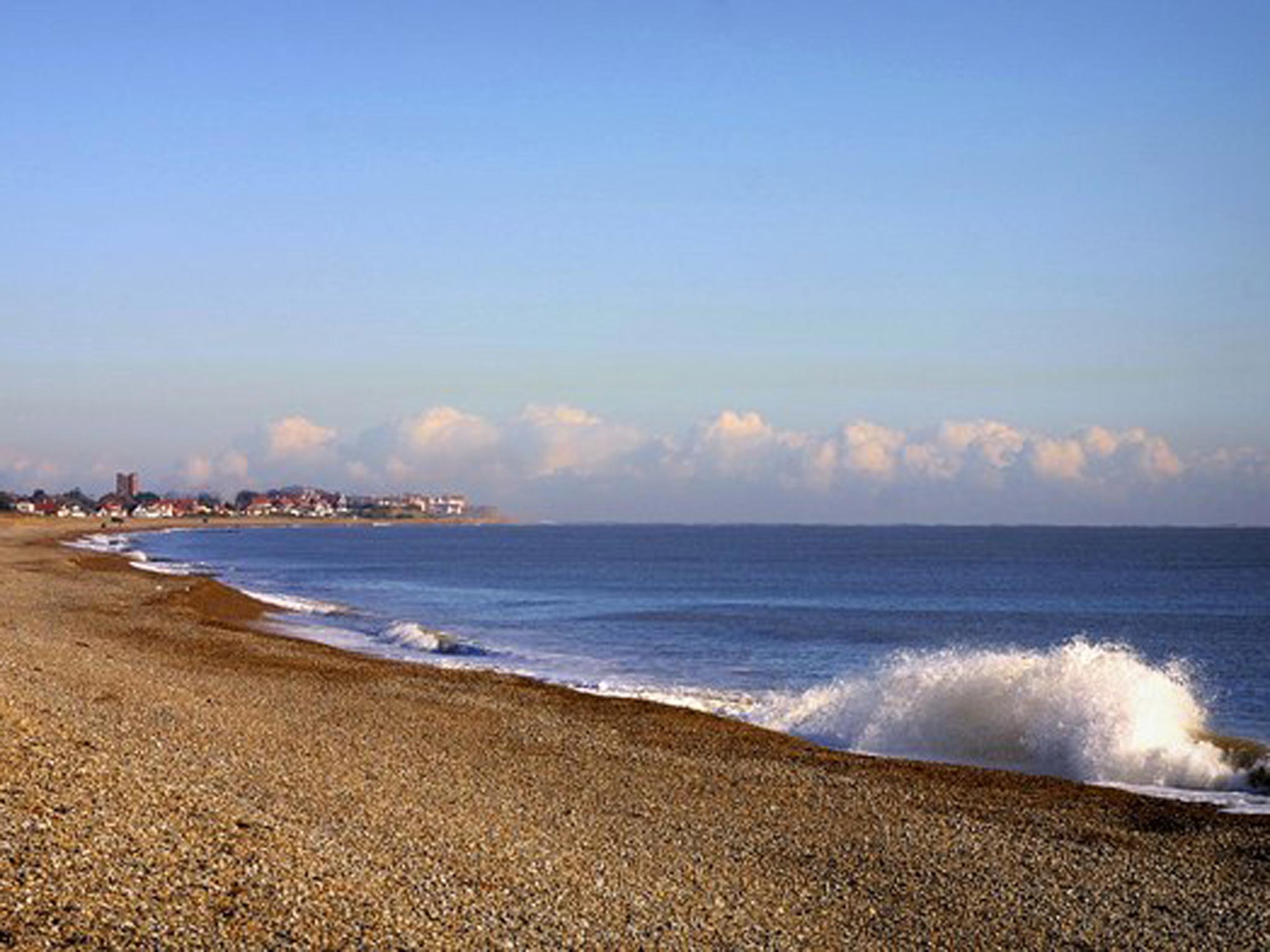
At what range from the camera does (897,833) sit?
49.3 feet

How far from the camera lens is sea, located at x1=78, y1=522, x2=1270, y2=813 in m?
23.2

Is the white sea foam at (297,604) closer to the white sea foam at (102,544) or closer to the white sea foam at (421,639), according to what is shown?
the white sea foam at (421,639)

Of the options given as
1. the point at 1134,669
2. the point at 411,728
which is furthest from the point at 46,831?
the point at 1134,669

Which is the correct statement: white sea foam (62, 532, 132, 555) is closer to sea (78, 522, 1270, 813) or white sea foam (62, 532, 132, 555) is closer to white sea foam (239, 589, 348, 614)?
sea (78, 522, 1270, 813)

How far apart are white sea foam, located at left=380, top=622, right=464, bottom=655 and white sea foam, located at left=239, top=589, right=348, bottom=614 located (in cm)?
871

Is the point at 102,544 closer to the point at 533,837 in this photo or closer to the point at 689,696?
the point at 689,696

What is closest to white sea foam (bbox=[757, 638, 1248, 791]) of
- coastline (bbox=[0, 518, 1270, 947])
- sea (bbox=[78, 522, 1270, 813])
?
sea (bbox=[78, 522, 1270, 813])

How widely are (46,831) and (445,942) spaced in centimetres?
355

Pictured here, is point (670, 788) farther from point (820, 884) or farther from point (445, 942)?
point (445, 942)

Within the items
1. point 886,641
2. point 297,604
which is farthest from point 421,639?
point 886,641

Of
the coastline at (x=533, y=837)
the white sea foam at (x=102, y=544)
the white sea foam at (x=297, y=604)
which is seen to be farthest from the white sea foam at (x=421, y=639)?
the white sea foam at (x=102, y=544)

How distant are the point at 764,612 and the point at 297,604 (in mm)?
20732

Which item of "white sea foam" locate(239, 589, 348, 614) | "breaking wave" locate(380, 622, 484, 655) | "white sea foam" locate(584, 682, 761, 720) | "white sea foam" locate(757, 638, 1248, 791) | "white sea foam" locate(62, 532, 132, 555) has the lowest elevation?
"white sea foam" locate(62, 532, 132, 555)

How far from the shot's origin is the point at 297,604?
182ft
